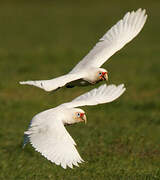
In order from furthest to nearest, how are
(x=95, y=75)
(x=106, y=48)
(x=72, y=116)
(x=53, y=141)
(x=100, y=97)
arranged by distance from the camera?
1. (x=106, y=48)
2. (x=100, y=97)
3. (x=95, y=75)
4. (x=72, y=116)
5. (x=53, y=141)

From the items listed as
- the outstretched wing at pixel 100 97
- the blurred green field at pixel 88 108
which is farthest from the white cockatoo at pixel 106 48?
the blurred green field at pixel 88 108

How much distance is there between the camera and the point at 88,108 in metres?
14.2

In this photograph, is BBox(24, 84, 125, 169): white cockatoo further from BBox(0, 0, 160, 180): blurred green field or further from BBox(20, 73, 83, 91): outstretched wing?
BBox(0, 0, 160, 180): blurred green field

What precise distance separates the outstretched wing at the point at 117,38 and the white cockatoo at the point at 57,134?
67cm

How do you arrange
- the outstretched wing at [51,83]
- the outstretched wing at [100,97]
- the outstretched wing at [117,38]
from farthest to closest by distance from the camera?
the outstretched wing at [117,38], the outstretched wing at [100,97], the outstretched wing at [51,83]

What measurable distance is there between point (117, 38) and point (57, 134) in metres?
2.45

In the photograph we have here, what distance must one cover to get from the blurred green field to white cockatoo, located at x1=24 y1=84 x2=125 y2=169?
0.86 m

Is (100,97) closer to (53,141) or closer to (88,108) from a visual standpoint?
(53,141)

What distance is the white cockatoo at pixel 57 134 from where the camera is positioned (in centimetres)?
719

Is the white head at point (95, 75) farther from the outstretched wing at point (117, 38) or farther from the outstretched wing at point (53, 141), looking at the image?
the outstretched wing at point (53, 141)

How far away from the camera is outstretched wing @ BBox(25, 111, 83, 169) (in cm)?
716

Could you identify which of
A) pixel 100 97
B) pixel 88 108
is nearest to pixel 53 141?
pixel 100 97

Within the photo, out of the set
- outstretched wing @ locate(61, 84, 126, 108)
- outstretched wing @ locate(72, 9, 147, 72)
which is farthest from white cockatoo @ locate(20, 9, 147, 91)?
outstretched wing @ locate(61, 84, 126, 108)

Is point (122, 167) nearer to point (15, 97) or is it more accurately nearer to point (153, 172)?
point (153, 172)
